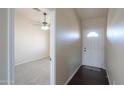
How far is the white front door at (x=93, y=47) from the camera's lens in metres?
4.59

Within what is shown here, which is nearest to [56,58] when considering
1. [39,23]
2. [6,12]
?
[6,12]

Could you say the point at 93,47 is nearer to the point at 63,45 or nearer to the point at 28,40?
the point at 63,45

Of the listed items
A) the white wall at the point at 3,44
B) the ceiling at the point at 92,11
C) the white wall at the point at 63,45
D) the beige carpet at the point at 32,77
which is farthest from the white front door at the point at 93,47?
the white wall at the point at 3,44

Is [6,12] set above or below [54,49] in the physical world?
above

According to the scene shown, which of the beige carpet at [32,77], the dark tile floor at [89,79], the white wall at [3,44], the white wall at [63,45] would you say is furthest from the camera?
the dark tile floor at [89,79]

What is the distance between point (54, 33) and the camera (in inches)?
76.0

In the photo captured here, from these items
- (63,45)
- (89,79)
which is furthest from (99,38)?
(63,45)

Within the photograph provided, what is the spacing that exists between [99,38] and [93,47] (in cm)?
55

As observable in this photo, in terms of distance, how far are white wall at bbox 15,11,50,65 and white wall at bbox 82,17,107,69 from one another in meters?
3.25

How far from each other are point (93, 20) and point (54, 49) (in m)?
3.64

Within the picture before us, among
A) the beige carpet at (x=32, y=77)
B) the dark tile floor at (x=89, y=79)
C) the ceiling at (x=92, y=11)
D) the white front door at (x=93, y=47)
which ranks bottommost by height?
the dark tile floor at (x=89, y=79)

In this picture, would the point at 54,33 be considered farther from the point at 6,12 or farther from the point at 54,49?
the point at 6,12

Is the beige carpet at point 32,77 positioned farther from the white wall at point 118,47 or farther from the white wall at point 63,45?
the white wall at point 118,47

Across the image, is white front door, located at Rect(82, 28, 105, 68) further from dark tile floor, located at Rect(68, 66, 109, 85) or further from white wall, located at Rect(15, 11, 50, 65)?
white wall, located at Rect(15, 11, 50, 65)
